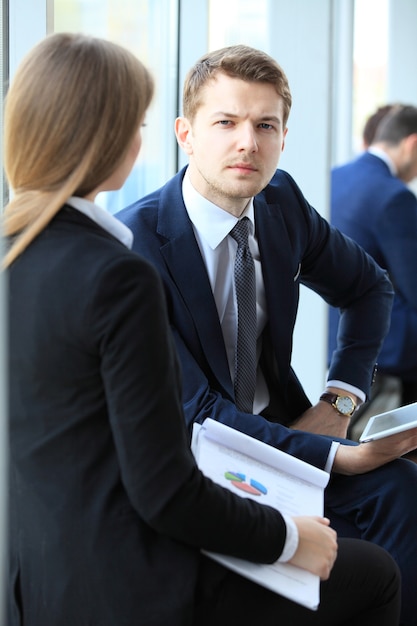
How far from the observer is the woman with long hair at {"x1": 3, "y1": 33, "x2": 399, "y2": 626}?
1.20 meters

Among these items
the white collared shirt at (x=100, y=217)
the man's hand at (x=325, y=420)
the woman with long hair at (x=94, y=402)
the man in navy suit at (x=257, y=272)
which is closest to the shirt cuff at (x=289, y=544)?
the woman with long hair at (x=94, y=402)

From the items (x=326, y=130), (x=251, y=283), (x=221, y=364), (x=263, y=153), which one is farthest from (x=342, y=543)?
(x=326, y=130)

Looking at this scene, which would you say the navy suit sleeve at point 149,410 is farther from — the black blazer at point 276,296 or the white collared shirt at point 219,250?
the white collared shirt at point 219,250

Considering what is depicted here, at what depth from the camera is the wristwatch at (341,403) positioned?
2.35 meters

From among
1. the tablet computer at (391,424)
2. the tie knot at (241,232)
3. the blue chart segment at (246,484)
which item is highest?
the tie knot at (241,232)

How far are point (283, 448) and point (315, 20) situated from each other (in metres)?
2.06

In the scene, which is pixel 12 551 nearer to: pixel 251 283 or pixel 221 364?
pixel 221 364

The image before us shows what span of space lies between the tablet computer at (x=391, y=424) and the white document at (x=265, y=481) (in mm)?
211

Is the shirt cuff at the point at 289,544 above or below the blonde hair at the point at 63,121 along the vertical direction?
below

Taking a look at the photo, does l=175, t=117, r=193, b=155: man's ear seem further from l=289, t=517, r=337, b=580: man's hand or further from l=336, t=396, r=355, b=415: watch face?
l=289, t=517, r=337, b=580: man's hand

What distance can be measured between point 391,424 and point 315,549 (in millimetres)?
580

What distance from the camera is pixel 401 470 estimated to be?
6.62ft

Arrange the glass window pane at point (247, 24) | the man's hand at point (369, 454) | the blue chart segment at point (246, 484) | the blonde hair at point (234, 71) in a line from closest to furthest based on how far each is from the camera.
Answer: the blue chart segment at point (246, 484)
the man's hand at point (369, 454)
the blonde hair at point (234, 71)
the glass window pane at point (247, 24)

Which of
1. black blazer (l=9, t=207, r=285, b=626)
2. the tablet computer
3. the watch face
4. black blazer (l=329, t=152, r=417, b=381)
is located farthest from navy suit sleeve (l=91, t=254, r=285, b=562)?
black blazer (l=329, t=152, r=417, b=381)
